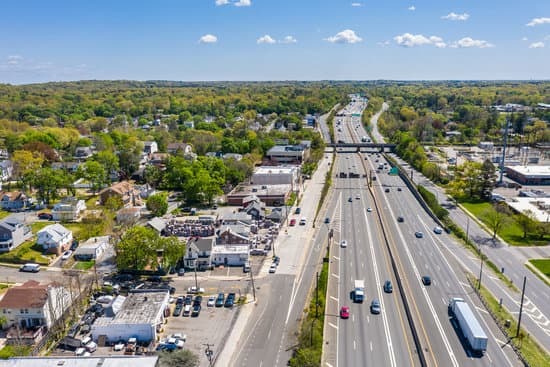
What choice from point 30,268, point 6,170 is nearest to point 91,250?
point 30,268

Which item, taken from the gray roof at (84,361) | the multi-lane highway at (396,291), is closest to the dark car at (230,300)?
the multi-lane highway at (396,291)

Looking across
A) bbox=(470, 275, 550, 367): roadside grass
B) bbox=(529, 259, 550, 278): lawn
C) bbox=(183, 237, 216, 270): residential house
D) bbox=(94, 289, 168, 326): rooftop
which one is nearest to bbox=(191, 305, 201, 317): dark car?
bbox=(94, 289, 168, 326): rooftop

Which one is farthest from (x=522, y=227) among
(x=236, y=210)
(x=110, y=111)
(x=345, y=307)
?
(x=110, y=111)

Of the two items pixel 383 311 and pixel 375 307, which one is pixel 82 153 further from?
pixel 383 311

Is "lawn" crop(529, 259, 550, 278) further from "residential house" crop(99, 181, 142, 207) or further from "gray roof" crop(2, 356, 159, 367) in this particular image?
"residential house" crop(99, 181, 142, 207)

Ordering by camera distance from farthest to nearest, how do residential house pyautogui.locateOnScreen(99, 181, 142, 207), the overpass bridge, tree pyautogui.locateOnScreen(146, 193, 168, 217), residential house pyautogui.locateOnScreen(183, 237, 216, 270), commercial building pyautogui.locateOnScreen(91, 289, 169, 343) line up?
1. the overpass bridge
2. residential house pyautogui.locateOnScreen(99, 181, 142, 207)
3. tree pyautogui.locateOnScreen(146, 193, 168, 217)
4. residential house pyautogui.locateOnScreen(183, 237, 216, 270)
5. commercial building pyautogui.locateOnScreen(91, 289, 169, 343)

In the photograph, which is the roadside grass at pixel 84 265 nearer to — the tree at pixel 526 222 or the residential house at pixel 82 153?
the tree at pixel 526 222
